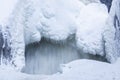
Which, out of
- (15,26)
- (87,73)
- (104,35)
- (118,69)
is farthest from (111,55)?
(15,26)

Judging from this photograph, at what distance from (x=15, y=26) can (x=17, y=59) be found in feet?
1.31

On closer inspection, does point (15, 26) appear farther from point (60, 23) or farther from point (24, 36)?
point (60, 23)

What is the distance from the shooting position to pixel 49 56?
480 centimetres

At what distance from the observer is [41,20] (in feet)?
15.5

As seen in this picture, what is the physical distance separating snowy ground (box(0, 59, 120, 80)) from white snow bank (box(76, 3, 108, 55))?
0.62 metres

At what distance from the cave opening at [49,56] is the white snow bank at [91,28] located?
0.40 feet

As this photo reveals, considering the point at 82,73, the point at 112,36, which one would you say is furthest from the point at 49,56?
the point at 82,73

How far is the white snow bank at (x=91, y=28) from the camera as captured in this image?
15.4 ft

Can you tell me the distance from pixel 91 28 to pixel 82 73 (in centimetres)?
118

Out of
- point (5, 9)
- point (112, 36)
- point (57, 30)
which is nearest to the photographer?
point (5, 9)

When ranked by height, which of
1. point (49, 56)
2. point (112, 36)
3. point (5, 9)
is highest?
point (5, 9)

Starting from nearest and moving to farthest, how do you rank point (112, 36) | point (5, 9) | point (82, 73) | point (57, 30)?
point (82, 73)
point (5, 9)
point (112, 36)
point (57, 30)

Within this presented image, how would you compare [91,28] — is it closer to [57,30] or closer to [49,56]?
[57,30]

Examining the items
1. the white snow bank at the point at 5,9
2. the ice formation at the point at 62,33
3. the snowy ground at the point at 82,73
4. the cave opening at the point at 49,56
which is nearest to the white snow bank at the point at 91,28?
the ice formation at the point at 62,33
